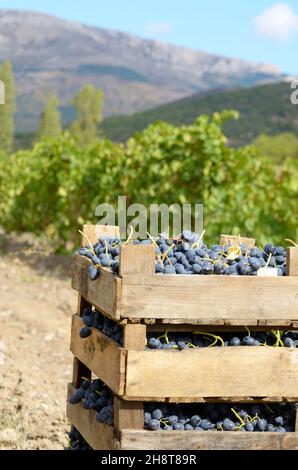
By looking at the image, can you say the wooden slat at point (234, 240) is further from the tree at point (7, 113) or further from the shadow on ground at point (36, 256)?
the tree at point (7, 113)

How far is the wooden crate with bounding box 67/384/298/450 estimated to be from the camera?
2779mm

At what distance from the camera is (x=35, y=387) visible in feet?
17.1

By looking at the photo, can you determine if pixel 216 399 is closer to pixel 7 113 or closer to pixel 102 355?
pixel 102 355

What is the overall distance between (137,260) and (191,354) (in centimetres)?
40

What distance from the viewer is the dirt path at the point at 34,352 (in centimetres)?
434

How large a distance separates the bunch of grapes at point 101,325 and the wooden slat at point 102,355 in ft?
0.08

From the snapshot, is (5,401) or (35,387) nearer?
(5,401)

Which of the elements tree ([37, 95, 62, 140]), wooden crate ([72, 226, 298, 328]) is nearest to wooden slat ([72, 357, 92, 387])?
wooden crate ([72, 226, 298, 328])

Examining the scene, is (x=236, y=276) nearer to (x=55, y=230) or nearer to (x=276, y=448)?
(x=276, y=448)

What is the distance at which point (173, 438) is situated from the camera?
2795 millimetres

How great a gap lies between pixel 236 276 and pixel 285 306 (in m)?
0.22

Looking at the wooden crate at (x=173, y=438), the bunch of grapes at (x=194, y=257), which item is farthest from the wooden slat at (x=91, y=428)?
the bunch of grapes at (x=194, y=257)

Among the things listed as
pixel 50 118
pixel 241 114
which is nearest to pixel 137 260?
pixel 50 118
